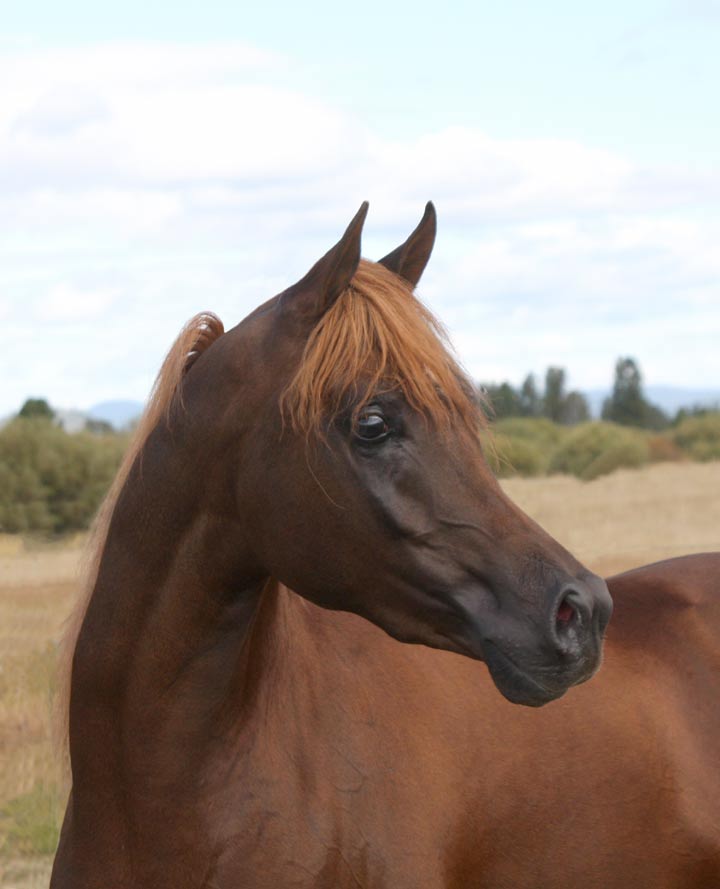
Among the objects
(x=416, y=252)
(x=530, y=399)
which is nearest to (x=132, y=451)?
(x=416, y=252)

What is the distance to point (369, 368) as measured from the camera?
112 inches

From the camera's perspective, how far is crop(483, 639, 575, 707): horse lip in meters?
2.68

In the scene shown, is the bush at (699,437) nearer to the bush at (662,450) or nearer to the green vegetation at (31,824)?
the bush at (662,450)

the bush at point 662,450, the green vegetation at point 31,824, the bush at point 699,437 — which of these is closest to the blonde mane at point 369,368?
the green vegetation at point 31,824

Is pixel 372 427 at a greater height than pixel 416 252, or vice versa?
pixel 416 252

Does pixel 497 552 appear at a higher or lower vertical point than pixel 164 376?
lower

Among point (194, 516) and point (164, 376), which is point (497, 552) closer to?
point (194, 516)

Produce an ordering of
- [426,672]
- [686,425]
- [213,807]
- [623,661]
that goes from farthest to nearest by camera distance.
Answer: [686,425] < [623,661] < [426,672] < [213,807]

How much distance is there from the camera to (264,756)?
3102 millimetres

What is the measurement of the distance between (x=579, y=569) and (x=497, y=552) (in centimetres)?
18

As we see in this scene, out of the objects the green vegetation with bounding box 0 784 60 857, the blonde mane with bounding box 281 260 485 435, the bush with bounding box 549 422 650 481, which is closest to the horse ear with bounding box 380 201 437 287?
the blonde mane with bounding box 281 260 485 435

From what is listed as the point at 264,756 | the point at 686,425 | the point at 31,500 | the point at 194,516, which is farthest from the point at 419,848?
the point at 686,425

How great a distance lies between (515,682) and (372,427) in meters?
0.65

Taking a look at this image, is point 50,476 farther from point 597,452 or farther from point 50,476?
point 597,452
